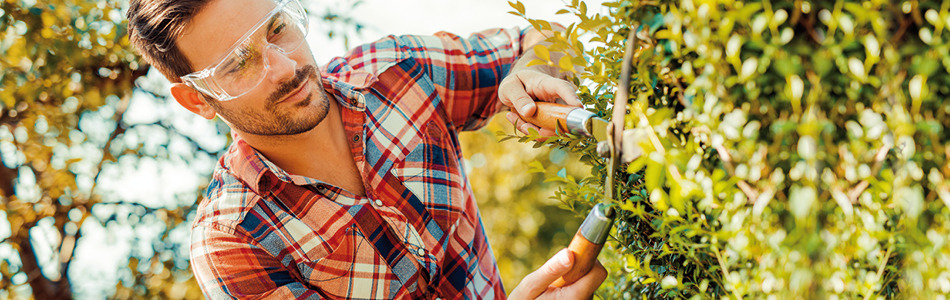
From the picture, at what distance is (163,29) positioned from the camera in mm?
2129

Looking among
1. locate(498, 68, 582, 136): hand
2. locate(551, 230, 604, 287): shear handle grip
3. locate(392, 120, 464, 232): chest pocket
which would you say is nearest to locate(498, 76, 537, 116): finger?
locate(498, 68, 582, 136): hand

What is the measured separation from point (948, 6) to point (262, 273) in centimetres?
201

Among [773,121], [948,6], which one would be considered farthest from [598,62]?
[948,6]

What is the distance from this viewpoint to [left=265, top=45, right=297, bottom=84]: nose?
2.07 meters

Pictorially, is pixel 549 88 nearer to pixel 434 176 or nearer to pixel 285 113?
pixel 434 176

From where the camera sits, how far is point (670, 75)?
101cm

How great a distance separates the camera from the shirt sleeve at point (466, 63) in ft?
8.32

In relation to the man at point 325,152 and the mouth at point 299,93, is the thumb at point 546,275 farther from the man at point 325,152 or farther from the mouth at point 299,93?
the mouth at point 299,93

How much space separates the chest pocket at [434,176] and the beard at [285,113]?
38 centimetres

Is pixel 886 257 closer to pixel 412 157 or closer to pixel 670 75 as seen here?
pixel 670 75

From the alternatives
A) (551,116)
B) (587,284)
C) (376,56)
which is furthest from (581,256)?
(376,56)

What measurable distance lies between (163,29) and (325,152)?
726mm

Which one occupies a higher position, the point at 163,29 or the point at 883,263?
the point at 883,263

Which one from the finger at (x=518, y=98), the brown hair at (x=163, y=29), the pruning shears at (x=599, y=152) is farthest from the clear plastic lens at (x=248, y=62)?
the pruning shears at (x=599, y=152)
